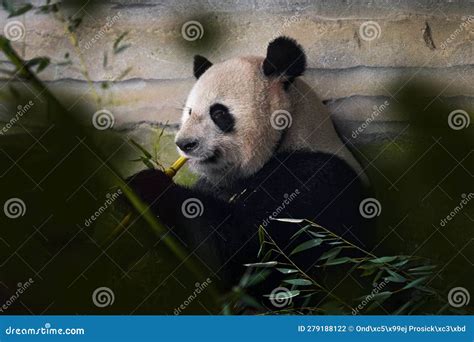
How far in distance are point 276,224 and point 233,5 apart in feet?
4.02

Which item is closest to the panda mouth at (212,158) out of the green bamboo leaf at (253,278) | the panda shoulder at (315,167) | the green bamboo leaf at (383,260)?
the panda shoulder at (315,167)

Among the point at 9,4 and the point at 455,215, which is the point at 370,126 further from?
the point at 9,4

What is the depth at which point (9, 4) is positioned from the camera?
14.3 feet

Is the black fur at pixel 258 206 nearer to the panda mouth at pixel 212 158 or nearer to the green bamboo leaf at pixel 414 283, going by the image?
the panda mouth at pixel 212 158

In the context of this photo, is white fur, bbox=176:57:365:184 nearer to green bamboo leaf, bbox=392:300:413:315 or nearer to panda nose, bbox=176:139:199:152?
panda nose, bbox=176:139:199:152

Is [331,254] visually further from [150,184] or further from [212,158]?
[150,184]

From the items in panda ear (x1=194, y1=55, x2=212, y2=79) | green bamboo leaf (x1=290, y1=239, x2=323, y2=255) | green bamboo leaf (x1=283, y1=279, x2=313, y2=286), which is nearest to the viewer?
green bamboo leaf (x1=290, y1=239, x2=323, y2=255)

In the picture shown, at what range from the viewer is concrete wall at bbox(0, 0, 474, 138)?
14.1 feet

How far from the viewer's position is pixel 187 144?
4047mm

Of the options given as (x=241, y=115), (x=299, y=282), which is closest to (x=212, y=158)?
(x=241, y=115)

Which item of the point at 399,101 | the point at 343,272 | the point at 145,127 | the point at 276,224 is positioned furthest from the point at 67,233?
the point at 399,101

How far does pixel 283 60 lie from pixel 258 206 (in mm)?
760

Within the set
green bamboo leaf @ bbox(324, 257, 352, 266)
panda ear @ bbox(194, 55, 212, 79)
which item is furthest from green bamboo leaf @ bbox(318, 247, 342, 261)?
panda ear @ bbox(194, 55, 212, 79)

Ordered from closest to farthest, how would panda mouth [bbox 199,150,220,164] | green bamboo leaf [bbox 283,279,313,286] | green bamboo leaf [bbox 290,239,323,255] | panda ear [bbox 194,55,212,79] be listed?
green bamboo leaf [bbox 290,239,323,255] < green bamboo leaf [bbox 283,279,313,286] < panda mouth [bbox 199,150,220,164] < panda ear [bbox 194,55,212,79]
